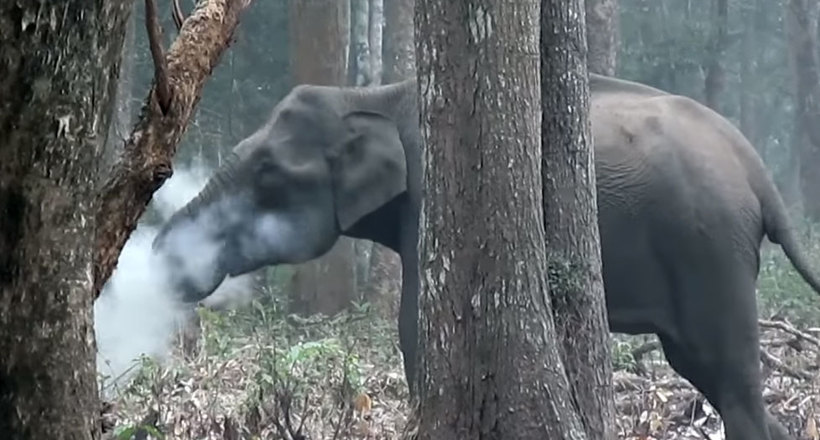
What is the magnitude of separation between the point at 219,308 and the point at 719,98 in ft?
52.4

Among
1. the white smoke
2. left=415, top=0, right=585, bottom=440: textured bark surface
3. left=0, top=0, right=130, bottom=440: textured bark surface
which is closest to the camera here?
left=0, top=0, right=130, bottom=440: textured bark surface

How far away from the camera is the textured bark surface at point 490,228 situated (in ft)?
17.8

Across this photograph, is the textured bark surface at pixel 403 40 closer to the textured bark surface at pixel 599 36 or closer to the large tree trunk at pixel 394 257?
the large tree trunk at pixel 394 257

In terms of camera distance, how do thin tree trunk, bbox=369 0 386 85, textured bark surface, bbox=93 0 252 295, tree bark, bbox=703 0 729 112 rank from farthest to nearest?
1. tree bark, bbox=703 0 729 112
2. thin tree trunk, bbox=369 0 386 85
3. textured bark surface, bbox=93 0 252 295

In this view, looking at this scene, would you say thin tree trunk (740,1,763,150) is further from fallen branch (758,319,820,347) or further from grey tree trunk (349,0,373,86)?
fallen branch (758,319,820,347)

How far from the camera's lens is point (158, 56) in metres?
3.14

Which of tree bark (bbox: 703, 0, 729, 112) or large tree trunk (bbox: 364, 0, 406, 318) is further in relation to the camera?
tree bark (bbox: 703, 0, 729, 112)

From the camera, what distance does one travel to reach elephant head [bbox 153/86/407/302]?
8.91m

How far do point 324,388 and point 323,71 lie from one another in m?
5.38

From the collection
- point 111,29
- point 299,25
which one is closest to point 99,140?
point 111,29

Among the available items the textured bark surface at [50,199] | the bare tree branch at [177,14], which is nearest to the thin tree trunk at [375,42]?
the bare tree branch at [177,14]

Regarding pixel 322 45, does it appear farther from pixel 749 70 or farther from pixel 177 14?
pixel 749 70

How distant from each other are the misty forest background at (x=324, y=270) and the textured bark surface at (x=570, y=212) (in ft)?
4.53

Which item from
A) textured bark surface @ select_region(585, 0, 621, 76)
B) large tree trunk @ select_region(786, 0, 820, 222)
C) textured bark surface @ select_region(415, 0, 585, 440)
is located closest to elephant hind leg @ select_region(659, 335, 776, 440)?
textured bark surface @ select_region(415, 0, 585, 440)
